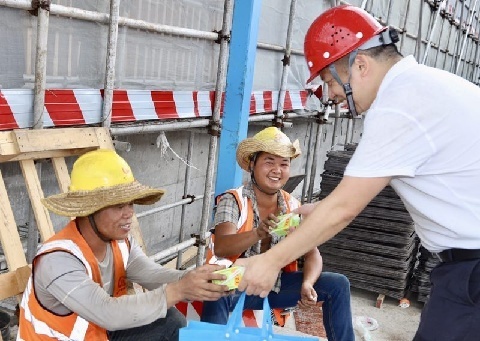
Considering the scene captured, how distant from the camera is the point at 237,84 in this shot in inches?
168

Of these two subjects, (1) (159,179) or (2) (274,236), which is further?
(1) (159,179)

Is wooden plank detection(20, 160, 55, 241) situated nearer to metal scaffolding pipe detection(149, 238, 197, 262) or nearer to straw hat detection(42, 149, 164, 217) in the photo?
straw hat detection(42, 149, 164, 217)

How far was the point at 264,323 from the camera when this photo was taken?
7.29 feet

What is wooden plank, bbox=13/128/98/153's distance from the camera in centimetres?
260

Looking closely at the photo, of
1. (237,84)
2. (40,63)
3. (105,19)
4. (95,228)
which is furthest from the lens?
(237,84)

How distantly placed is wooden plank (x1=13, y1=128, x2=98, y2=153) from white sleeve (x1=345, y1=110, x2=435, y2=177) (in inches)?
60.5

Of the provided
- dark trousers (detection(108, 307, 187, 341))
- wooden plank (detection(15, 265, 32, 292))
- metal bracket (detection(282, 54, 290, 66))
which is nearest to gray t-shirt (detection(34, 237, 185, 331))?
dark trousers (detection(108, 307, 187, 341))

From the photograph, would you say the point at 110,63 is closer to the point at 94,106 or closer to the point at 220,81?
the point at 94,106

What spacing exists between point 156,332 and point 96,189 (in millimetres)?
754

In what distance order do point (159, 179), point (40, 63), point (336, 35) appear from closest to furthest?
point (336, 35) → point (40, 63) → point (159, 179)

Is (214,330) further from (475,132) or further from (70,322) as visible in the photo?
(475,132)

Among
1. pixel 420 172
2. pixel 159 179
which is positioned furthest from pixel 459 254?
pixel 159 179

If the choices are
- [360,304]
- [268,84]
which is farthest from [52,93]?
[360,304]

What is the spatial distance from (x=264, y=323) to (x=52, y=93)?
158cm
